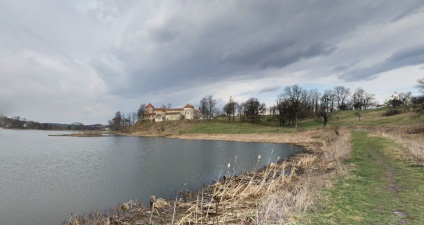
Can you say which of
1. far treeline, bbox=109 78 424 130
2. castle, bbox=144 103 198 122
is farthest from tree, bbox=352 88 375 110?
castle, bbox=144 103 198 122

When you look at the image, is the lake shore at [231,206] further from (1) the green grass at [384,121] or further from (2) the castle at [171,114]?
(2) the castle at [171,114]

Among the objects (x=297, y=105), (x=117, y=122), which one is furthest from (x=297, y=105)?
(x=117, y=122)

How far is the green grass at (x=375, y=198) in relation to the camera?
8234 mm

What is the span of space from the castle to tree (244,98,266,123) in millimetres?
40982

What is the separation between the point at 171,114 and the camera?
147375 mm

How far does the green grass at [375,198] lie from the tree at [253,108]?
9189 cm

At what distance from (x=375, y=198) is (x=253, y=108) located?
99.1 m

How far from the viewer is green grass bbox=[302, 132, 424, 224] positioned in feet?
27.0

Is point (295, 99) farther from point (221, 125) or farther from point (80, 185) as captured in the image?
point (80, 185)

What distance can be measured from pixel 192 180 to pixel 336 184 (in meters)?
11.4

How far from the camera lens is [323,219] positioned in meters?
8.30

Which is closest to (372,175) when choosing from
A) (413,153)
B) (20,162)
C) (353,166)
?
(353,166)

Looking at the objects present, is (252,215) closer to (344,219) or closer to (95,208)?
(344,219)

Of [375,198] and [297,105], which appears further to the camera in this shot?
[297,105]
